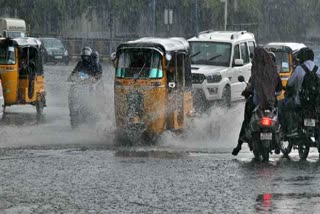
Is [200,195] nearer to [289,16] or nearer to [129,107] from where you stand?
[129,107]

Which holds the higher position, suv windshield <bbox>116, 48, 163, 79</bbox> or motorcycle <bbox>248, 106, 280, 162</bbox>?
suv windshield <bbox>116, 48, 163, 79</bbox>

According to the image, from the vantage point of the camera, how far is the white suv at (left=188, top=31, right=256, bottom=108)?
2495 cm

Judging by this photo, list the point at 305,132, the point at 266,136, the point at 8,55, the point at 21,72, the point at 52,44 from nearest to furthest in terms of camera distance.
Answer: the point at 266,136, the point at 305,132, the point at 8,55, the point at 21,72, the point at 52,44

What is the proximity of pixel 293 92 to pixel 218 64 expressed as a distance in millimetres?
10525

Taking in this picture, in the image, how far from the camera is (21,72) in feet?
80.9

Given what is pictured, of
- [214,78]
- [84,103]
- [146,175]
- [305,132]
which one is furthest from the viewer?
[214,78]

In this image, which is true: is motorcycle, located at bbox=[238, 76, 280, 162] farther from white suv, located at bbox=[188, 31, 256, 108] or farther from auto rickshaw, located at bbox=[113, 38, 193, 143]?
white suv, located at bbox=[188, 31, 256, 108]

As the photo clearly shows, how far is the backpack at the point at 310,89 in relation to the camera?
611 inches

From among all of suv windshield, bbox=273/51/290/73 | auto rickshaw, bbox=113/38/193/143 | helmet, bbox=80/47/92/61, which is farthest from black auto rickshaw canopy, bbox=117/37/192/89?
suv windshield, bbox=273/51/290/73

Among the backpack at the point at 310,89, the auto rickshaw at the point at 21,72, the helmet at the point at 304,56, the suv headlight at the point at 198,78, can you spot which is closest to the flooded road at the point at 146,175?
the backpack at the point at 310,89

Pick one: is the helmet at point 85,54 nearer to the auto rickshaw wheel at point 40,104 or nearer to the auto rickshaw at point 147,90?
the auto rickshaw at point 147,90

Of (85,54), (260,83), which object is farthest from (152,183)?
(85,54)

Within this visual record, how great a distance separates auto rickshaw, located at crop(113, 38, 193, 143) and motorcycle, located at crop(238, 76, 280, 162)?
287 cm

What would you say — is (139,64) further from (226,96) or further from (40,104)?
(226,96)
